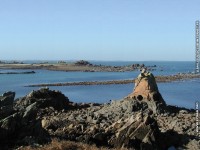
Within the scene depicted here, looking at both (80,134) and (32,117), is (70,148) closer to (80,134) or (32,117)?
(32,117)

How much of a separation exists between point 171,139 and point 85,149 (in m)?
13.4

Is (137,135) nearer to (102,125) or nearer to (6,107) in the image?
(102,125)

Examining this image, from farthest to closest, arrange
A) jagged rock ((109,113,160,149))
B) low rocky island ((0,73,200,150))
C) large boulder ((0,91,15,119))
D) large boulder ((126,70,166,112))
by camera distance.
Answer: large boulder ((126,70,166,112)), jagged rock ((109,113,160,149)), large boulder ((0,91,15,119)), low rocky island ((0,73,200,150))

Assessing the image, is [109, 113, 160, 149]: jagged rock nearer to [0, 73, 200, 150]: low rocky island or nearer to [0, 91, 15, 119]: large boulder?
[0, 73, 200, 150]: low rocky island

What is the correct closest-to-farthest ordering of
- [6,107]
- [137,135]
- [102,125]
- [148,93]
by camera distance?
[6,107] < [137,135] < [102,125] < [148,93]

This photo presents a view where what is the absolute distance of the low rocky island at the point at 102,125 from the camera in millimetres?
21000

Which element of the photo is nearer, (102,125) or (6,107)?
(6,107)

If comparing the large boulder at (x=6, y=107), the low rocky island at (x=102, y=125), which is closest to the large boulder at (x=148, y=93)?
the low rocky island at (x=102, y=125)

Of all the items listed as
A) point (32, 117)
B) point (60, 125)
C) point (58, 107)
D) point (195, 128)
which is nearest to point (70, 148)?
point (32, 117)

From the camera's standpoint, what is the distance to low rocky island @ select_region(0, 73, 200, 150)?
2100 centimetres

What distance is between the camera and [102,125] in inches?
1180

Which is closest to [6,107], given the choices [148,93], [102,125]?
[102,125]

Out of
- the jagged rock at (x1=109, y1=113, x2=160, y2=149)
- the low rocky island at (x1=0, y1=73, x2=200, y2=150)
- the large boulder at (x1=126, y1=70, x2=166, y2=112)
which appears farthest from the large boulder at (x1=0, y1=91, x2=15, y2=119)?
the large boulder at (x1=126, y1=70, x2=166, y2=112)

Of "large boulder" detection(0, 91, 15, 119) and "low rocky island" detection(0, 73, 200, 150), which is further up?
"large boulder" detection(0, 91, 15, 119)
